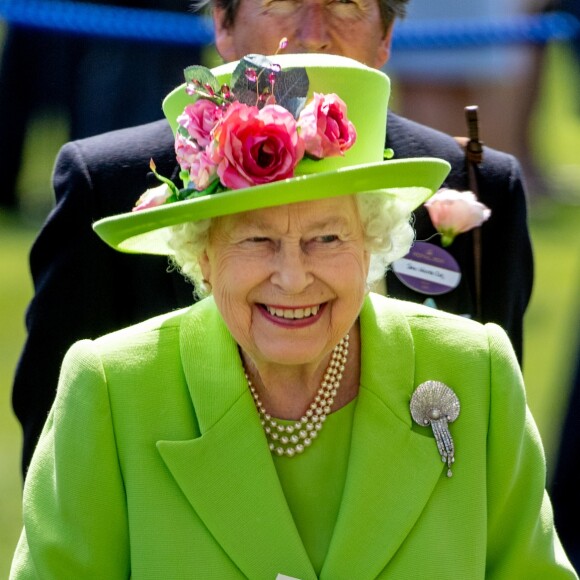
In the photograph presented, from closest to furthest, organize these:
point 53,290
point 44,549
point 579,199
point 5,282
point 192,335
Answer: point 44,549 < point 192,335 < point 53,290 < point 5,282 < point 579,199

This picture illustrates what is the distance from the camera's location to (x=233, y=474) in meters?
3.09

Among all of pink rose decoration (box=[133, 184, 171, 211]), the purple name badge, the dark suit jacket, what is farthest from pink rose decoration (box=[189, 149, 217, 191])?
the purple name badge

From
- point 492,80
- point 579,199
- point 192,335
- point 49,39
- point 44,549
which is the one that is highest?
point 192,335

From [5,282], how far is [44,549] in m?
6.37

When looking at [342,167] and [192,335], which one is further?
[192,335]

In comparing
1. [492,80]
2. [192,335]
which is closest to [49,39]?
[492,80]

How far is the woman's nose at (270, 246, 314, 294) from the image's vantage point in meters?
2.95

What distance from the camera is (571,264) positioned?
977cm

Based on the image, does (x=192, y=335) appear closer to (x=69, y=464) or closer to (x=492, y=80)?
(x=69, y=464)

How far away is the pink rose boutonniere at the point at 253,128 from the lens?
9.43 ft

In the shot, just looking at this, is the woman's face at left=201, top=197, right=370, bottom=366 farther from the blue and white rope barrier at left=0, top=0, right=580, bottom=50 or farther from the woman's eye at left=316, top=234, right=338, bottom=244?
the blue and white rope barrier at left=0, top=0, right=580, bottom=50

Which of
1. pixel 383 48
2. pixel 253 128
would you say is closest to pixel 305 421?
pixel 253 128

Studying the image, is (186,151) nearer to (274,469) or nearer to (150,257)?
(274,469)

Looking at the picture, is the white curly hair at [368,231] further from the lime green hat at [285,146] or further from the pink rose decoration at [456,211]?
the pink rose decoration at [456,211]
